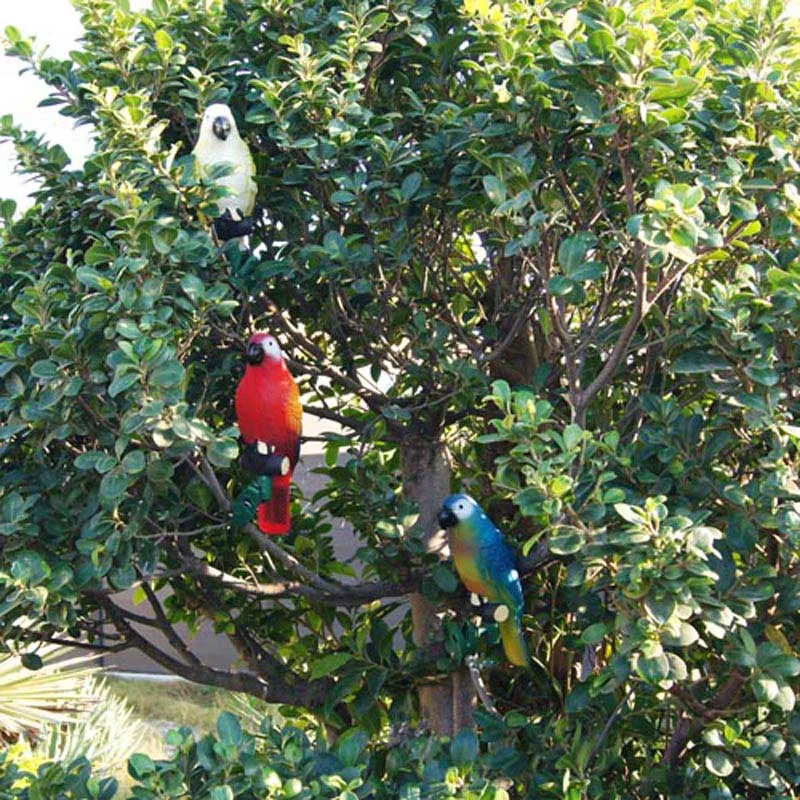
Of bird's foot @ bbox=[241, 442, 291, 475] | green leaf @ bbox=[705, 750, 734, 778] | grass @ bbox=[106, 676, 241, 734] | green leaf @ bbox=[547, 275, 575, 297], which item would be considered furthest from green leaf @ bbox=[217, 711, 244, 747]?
grass @ bbox=[106, 676, 241, 734]

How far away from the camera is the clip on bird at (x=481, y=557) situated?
255 centimetres

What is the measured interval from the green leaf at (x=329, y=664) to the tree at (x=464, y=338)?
0.03 feet

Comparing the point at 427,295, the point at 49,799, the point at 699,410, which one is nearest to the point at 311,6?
the point at 427,295

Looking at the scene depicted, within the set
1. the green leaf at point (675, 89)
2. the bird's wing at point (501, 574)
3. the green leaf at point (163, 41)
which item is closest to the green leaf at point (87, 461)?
the bird's wing at point (501, 574)

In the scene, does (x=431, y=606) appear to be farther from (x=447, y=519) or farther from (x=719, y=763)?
(x=719, y=763)

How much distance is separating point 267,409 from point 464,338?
0.56 meters

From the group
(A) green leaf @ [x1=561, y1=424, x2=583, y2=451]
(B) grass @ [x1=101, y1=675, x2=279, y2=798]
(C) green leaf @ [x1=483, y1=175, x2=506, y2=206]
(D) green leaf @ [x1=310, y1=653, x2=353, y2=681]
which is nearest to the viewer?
(A) green leaf @ [x1=561, y1=424, x2=583, y2=451]

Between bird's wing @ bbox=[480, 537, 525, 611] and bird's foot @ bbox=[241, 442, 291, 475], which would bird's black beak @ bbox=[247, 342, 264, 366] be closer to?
bird's foot @ bbox=[241, 442, 291, 475]

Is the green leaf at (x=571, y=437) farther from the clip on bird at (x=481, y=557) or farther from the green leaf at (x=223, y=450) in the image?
the green leaf at (x=223, y=450)

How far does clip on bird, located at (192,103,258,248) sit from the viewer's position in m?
2.46

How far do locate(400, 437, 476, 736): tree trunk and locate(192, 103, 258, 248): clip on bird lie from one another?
80cm

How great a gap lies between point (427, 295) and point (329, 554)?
3.26 ft

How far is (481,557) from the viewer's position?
8.38 ft

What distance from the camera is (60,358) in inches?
88.3
